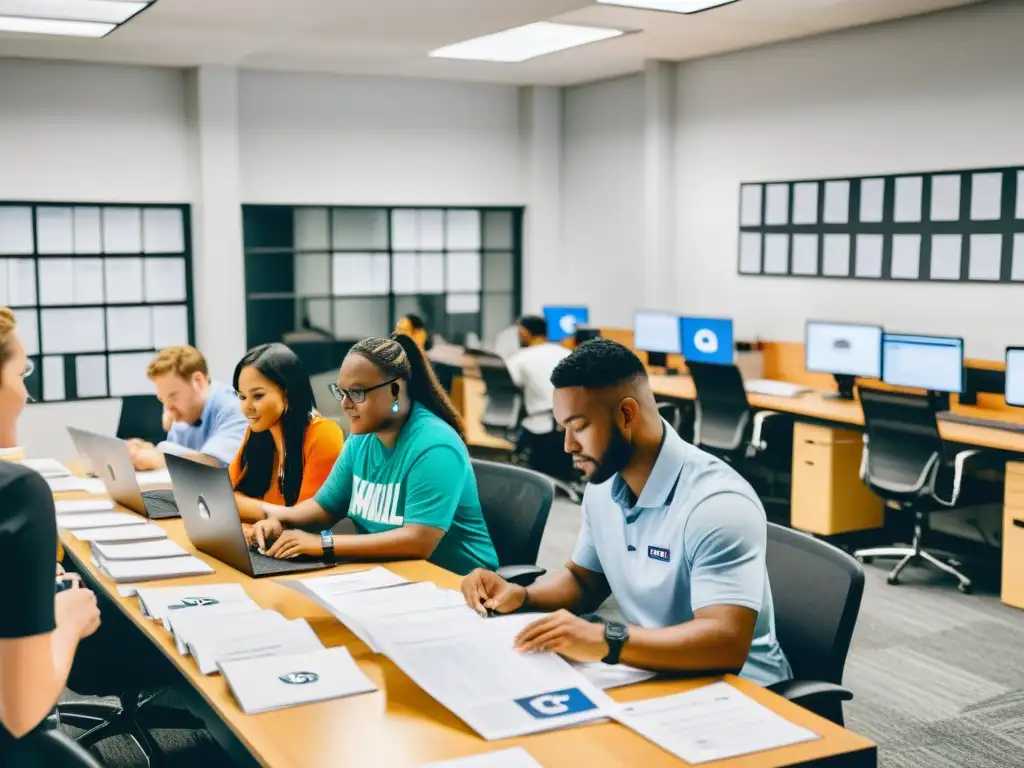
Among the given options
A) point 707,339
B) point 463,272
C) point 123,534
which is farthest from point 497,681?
point 463,272

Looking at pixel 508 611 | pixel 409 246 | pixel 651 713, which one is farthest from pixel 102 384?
pixel 651 713

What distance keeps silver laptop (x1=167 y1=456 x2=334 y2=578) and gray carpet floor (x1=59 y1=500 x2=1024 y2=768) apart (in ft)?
1.10

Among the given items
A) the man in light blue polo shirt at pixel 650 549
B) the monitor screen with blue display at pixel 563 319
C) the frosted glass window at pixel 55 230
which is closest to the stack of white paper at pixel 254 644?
the man in light blue polo shirt at pixel 650 549

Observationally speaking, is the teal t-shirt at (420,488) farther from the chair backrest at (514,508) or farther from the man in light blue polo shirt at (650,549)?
the man in light blue polo shirt at (650,549)

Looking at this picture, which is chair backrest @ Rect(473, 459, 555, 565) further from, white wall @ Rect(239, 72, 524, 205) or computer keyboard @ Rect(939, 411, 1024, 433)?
white wall @ Rect(239, 72, 524, 205)

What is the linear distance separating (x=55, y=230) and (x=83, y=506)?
4582mm

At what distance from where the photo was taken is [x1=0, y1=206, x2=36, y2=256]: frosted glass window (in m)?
6.96

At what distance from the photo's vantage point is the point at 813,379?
6227mm

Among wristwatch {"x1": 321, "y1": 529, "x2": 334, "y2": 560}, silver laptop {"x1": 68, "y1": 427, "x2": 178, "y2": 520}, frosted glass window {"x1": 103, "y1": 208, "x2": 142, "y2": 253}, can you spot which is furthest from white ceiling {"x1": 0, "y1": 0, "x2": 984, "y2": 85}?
wristwatch {"x1": 321, "y1": 529, "x2": 334, "y2": 560}

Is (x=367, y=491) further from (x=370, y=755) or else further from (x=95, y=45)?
(x=95, y=45)

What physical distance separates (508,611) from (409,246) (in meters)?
6.63

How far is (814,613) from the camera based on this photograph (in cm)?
194

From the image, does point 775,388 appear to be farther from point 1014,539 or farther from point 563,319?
point 563,319

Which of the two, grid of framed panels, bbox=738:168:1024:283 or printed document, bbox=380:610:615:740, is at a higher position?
grid of framed panels, bbox=738:168:1024:283
